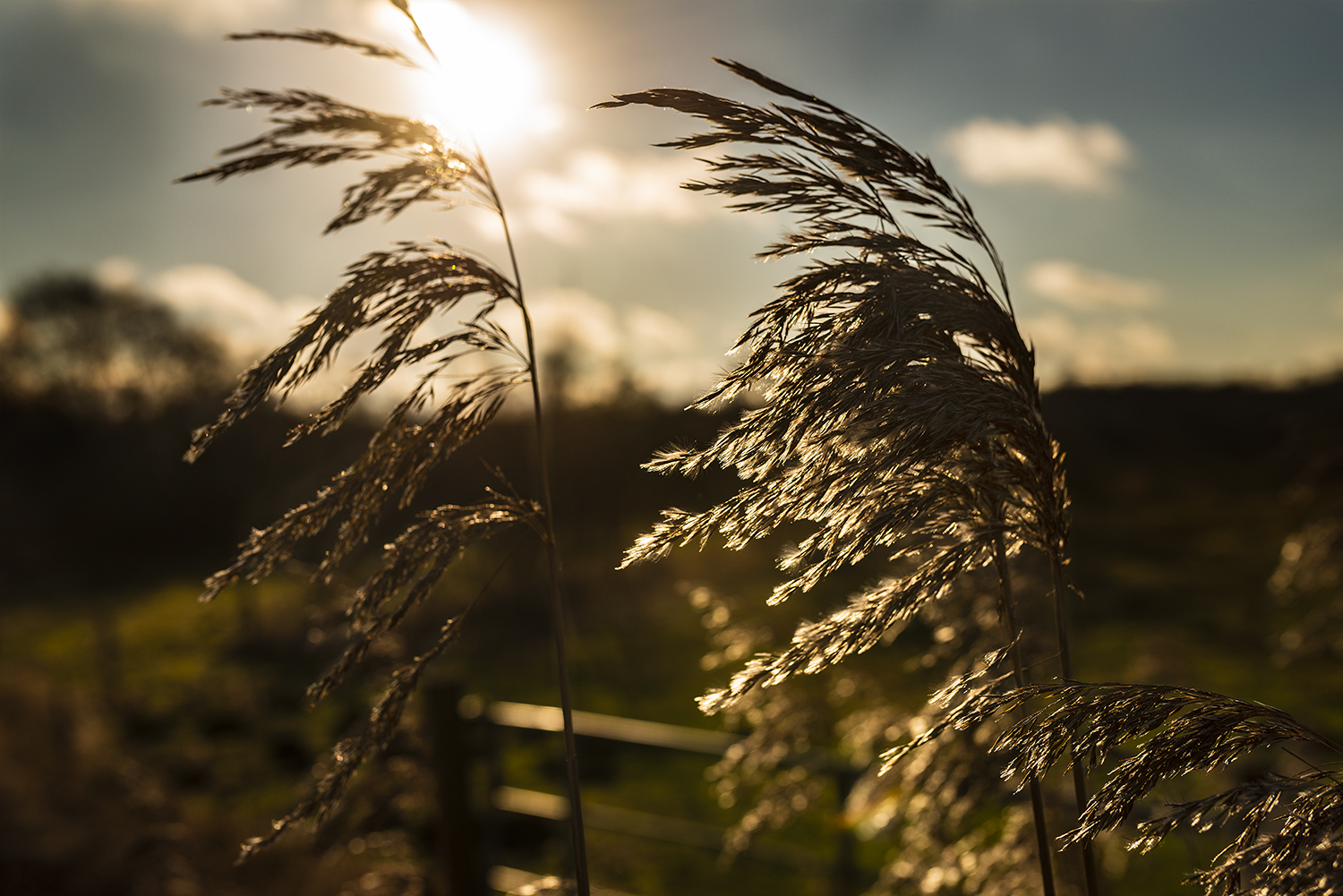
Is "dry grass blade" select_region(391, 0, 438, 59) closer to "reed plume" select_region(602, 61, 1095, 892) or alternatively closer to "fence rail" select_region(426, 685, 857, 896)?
"reed plume" select_region(602, 61, 1095, 892)

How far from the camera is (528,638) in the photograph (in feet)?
61.6

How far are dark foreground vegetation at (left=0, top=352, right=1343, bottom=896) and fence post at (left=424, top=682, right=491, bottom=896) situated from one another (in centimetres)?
8

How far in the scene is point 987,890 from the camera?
3.20 meters

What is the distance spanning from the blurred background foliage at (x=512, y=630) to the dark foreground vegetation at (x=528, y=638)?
53 mm

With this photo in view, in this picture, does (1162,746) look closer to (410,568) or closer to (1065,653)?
(1065,653)

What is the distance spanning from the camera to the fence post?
443cm

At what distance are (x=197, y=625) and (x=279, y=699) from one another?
10007mm

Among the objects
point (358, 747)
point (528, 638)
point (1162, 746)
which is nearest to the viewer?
point (1162, 746)

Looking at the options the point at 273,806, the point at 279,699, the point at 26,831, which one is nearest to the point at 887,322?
the point at 26,831

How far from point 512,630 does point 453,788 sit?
1491 centimetres

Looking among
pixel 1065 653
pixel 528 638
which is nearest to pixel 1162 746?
pixel 1065 653

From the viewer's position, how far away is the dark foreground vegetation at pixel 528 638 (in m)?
5.12

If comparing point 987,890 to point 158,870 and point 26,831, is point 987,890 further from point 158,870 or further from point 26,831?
point 26,831

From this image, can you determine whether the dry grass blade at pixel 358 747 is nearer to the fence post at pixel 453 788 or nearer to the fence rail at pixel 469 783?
the fence rail at pixel 469 783
